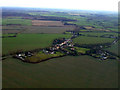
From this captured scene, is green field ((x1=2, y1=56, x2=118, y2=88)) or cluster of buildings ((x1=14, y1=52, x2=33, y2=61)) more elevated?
cluster of buildings ((x1=14, y1=52, x2=33, y2=61))


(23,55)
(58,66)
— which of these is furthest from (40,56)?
(58,66)

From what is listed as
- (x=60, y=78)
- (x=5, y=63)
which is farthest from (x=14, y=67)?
(x=60, y=78)

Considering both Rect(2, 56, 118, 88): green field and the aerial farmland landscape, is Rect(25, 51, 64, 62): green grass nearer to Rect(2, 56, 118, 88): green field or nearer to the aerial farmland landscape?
the aerial farmland landscape

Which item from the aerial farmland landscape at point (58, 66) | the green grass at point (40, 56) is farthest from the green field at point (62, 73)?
the green grass at point (40, 56)

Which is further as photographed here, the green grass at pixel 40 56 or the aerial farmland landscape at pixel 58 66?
the green grass at pixel 40 56

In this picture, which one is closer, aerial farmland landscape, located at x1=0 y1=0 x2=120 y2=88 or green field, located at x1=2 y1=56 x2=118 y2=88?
green field, located at x1=2 y1=56 x2=118 y2=88

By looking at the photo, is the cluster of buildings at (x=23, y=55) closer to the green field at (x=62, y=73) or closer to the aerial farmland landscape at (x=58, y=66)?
the aerial farmland landscape at (x=58, y=66)

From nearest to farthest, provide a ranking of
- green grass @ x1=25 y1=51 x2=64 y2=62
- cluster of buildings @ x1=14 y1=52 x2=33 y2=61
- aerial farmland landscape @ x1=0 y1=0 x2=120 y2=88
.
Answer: aerial farmland landscape @ x1=0 y1=0 x2=120 y2=88 → green grass @ x1=25 y1=51 x2=64 y2=62 → cluster of buildings @ x1=14 y1=52 x2=33 y2=61

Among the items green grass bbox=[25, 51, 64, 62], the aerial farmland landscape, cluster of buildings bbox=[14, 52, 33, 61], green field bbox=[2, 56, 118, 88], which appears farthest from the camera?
cluster of buildings bbox=[14, 52, 33, 61]

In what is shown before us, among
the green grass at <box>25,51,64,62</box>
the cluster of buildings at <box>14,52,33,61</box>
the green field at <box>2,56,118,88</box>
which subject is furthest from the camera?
the cluster of buildings at <box>14,52,33,61</box>

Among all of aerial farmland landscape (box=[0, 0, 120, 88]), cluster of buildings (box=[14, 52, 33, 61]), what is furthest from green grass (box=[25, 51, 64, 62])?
cluster of buildings (box=[14, 52, 33, 61])
